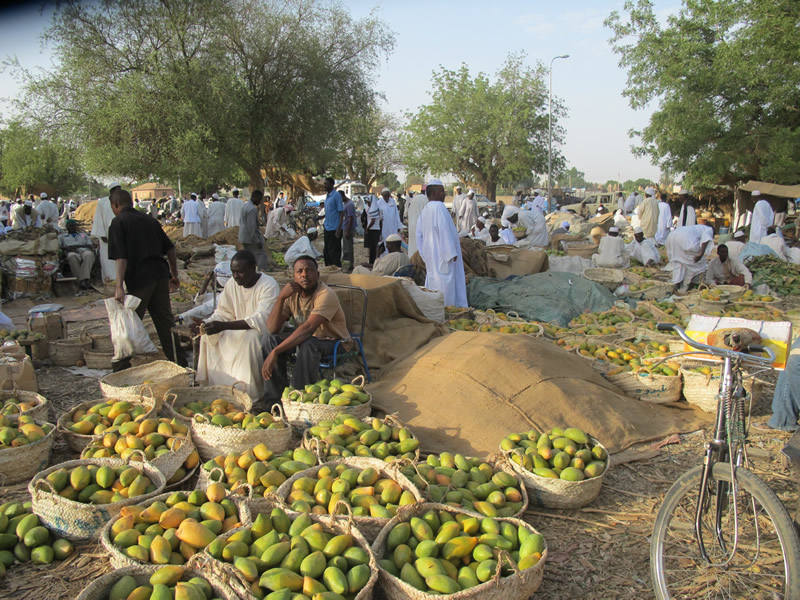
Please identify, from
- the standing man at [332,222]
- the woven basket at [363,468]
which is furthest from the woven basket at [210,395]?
the standing man at [332,222]

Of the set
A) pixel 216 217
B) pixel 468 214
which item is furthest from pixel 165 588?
pixel 468 214

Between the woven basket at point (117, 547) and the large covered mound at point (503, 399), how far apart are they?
5.17ft

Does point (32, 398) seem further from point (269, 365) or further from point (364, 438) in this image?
point (364, 438)

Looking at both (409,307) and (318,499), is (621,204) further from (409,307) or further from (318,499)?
(318,499)

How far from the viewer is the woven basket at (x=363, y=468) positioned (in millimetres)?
2785

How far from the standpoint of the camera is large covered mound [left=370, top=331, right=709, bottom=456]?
4258 mm

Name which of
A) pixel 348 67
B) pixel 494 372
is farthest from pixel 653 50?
pixel 494 372

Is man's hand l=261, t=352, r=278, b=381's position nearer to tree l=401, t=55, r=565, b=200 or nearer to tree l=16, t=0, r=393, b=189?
tree l=16, t=0, r=393, b=189

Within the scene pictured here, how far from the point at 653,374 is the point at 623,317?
2416 millimetres

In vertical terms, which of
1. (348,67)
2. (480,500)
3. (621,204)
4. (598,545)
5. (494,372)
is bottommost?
(598,545)

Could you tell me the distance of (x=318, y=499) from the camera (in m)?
2.94

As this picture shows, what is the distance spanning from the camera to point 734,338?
2.41 meters

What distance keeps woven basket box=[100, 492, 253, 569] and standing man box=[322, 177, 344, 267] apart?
357 inches

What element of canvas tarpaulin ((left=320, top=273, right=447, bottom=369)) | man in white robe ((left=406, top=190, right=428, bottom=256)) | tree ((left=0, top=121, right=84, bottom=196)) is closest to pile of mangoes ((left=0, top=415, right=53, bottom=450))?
canvas tarpaulin ((left=320, top=273, right=447, bottom=369))
